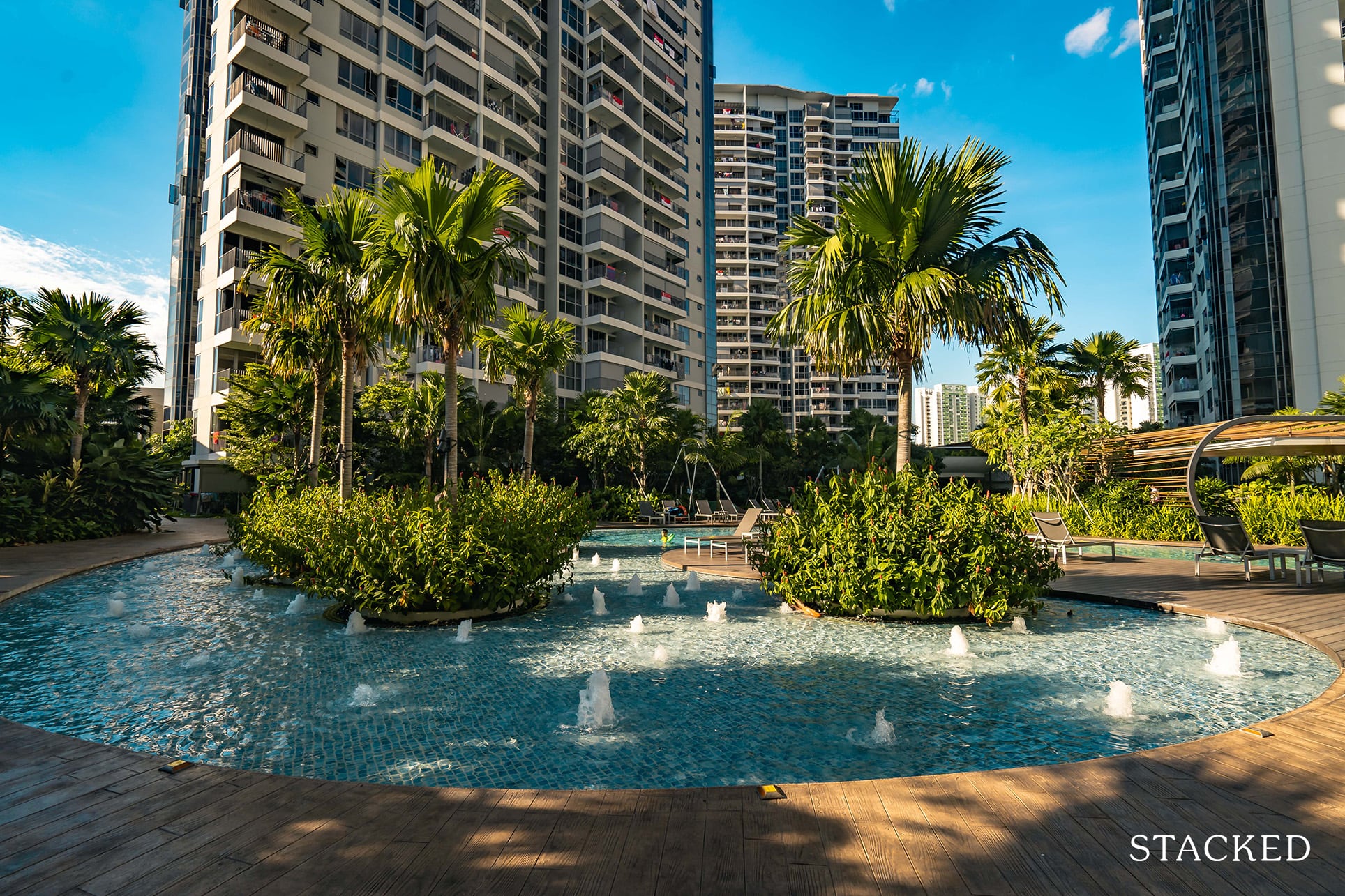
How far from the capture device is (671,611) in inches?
375

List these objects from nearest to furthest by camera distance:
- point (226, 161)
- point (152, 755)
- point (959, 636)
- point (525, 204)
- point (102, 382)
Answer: point (152, 755) < point (959, 636) < point (102, 382) < point (226, 161) < point (525, 204)

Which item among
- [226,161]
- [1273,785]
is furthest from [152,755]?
[226,161]

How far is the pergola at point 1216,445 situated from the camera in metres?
11.1

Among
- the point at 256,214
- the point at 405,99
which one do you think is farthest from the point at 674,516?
the point at 405,99

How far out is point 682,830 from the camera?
112 inches

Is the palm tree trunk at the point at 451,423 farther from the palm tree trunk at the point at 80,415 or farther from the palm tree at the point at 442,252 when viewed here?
the palm tree trunk at the point at 80,415

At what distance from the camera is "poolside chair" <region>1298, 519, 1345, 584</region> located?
359 inches

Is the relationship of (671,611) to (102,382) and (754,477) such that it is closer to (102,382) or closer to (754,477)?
(102,382)

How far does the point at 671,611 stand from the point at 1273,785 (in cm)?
693

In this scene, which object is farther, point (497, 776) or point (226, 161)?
point (226, 161)

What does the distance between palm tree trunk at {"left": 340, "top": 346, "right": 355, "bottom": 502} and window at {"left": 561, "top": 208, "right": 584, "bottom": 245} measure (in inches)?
1358

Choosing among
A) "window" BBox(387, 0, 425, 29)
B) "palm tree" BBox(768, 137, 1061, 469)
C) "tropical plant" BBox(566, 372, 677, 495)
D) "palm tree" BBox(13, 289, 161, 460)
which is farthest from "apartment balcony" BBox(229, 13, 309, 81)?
"palm tree" BBox(768, 137, 1061, 469)

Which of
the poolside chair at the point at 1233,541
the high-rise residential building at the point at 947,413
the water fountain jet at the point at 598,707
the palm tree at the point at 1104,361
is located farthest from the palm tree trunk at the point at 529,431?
the high-rise residential building at the point at 947,413

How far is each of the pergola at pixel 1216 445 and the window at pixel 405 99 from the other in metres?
35.6
